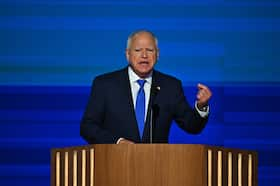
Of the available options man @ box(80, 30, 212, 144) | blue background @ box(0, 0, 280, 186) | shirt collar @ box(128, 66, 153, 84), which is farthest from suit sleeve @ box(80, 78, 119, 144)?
blue background @ box(0, 0, 280, 186)

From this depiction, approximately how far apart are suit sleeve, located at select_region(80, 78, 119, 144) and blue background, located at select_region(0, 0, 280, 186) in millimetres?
1082

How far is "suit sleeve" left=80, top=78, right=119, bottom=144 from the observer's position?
4219mm

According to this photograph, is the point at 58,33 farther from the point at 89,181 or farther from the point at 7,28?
the point at 89,181

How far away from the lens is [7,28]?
5.63 meters

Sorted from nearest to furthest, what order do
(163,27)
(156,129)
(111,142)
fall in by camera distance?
(111,142) → (156,129) → (163,27)

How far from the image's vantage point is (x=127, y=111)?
4.47 meters

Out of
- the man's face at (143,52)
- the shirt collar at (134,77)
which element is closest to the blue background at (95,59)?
the shirt collar at (134,77)

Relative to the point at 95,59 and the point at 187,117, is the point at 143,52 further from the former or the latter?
the point at 95,59

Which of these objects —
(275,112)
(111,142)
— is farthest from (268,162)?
(111,142)

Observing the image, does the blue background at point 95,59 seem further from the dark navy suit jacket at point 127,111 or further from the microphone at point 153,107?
the microphone at point 153,107

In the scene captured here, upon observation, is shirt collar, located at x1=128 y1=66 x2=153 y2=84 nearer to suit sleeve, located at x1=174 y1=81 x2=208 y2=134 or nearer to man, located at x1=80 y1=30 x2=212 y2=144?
man, located at x1=80 y1=30 x2=212 y2=144

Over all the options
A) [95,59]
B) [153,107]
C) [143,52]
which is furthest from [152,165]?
[95,59]

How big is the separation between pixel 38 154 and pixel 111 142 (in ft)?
5.33

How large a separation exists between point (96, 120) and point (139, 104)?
25cm
